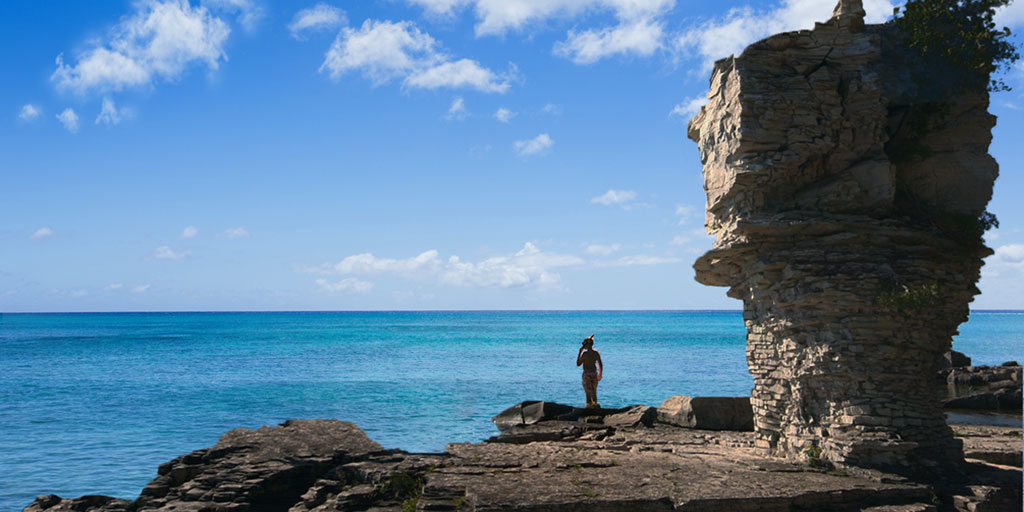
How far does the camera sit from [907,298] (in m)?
10.0

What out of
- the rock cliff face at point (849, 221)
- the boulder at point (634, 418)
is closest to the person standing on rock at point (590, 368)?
the boulder at point (634, 418)

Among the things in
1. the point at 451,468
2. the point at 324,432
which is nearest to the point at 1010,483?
the point at 451,468

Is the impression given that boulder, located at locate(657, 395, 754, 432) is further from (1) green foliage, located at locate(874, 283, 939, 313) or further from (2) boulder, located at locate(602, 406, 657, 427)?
(1) green foliage, located at locate(874, 283, 939, 313)

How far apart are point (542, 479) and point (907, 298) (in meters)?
5.96

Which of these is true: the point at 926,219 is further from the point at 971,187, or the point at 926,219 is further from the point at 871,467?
the point at 871,467

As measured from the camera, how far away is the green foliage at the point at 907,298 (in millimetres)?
10039

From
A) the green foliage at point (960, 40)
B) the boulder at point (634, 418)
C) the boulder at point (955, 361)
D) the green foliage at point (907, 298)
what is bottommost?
the boulder at point (634, 418)

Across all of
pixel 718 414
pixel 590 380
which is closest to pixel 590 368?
pixel 590 380

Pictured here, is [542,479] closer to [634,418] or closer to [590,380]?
[634,418]

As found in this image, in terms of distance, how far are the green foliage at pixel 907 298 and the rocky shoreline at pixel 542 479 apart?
2.43 m

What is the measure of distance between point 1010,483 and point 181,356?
2429 inches

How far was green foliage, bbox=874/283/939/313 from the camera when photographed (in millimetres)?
10039

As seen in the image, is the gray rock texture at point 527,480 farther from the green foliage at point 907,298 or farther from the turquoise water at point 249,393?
the turquoise water at point 249,393

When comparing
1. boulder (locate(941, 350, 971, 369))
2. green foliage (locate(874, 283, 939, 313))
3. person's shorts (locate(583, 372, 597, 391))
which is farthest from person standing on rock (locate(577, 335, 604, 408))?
boulder (locate(941, 350, 971, 369))
